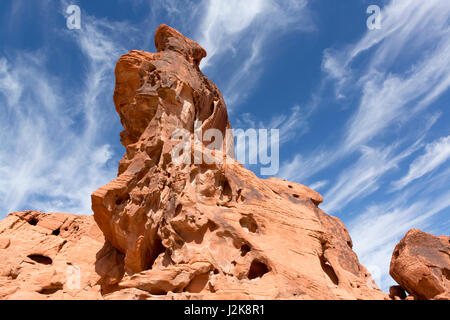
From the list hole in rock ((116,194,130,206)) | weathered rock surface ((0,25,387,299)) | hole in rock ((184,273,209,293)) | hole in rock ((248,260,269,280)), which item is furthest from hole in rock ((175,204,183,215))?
hole in rock ((248,260,269,280))

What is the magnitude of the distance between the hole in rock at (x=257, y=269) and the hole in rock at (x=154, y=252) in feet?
10.2

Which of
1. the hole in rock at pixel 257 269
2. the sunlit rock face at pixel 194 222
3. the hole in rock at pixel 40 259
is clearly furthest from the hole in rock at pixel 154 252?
the hole in rock at pixel 40 259

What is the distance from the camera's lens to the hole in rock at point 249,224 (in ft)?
35.6

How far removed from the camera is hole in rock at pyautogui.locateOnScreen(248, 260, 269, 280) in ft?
31.6

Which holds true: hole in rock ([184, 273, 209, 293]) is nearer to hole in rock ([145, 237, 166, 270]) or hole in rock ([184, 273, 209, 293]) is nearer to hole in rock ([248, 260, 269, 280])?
hole in rock ([248, 260, 269, 280])

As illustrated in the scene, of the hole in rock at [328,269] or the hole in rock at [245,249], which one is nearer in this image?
the hole in rock at [245,249]

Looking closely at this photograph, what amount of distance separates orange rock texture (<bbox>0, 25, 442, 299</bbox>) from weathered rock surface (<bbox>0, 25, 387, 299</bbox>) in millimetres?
41

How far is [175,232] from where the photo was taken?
32.9ft

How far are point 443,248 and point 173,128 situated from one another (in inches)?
463

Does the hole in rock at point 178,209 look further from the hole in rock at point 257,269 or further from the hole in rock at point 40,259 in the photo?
the hole in rock at point 40,259

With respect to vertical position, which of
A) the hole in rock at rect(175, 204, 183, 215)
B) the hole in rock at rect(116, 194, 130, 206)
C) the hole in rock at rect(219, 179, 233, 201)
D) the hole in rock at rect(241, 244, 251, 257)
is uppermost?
the hole in rock at rect(219, 179, 233, 201)

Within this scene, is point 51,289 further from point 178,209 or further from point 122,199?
point 178,209

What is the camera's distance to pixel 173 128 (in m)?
12.8
